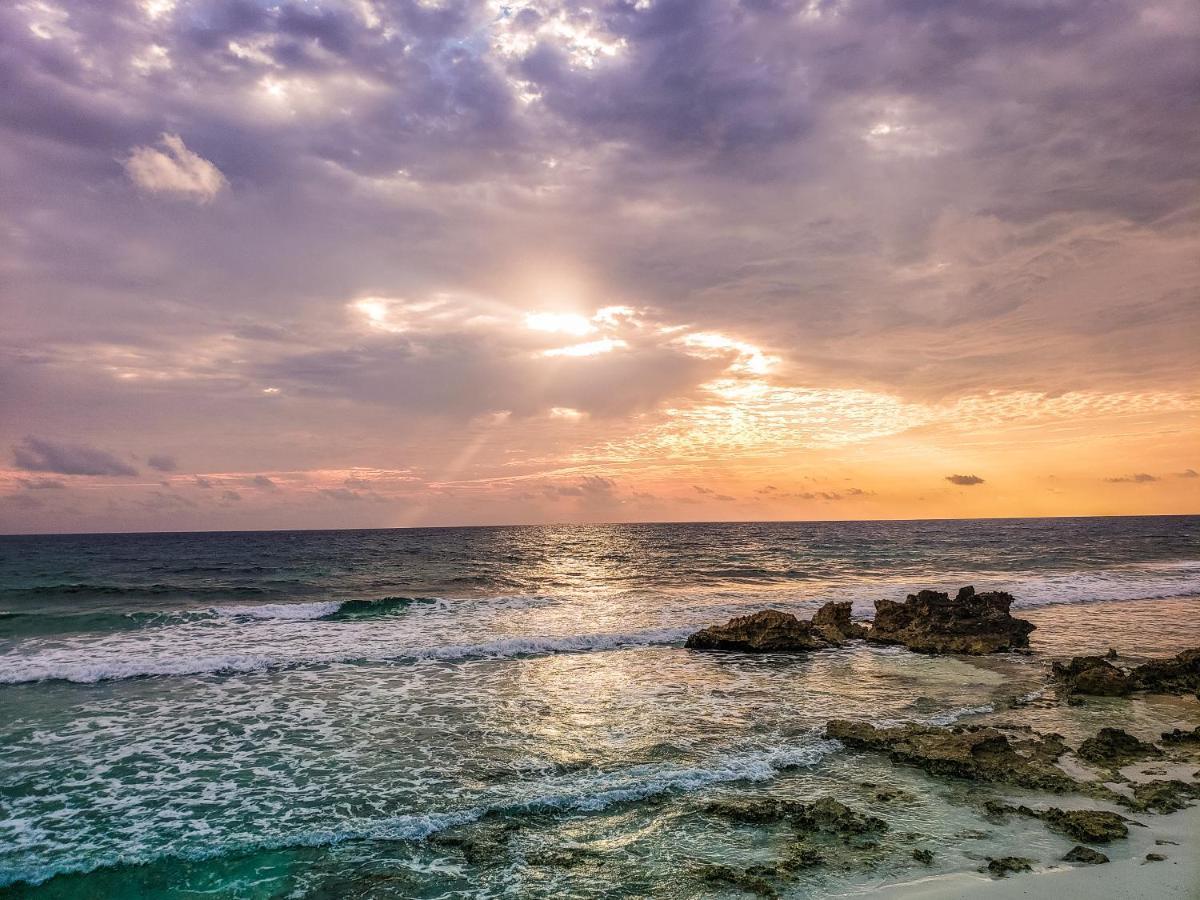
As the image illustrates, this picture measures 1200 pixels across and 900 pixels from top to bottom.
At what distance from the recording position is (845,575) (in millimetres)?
46219

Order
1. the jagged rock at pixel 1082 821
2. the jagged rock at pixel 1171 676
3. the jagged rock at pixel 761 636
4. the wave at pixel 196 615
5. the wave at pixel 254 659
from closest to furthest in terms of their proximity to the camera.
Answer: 1. the jagged rock at pixel 1082 821
2. the jagged rock at pixel 1171 676
3. the wave at pixel 254 659
4. the jagged rock at pixel 761 636
5. the wave at pixel 196 615

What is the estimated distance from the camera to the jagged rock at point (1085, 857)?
305 inches

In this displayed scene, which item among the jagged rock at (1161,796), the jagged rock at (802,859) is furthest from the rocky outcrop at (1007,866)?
the jagged rock at (1161,796)

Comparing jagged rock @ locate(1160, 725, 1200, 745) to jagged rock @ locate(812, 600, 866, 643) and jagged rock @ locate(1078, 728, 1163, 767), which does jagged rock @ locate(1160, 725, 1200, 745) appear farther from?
jagged rock @ locate(812, 600, 866, 643)

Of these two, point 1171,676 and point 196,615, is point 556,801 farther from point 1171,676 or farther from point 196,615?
point 196,615

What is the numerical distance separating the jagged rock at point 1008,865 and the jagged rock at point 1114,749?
15.3 feet

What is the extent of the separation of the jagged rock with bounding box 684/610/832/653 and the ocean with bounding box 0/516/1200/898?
0.85 metres

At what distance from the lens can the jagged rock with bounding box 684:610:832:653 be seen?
21.8m

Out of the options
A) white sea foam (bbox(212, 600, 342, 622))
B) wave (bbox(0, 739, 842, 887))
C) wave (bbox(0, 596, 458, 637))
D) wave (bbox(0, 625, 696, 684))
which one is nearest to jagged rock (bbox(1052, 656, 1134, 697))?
wave (bbox(0, 739, 842, 887))

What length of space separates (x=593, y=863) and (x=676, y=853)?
3.48 feet

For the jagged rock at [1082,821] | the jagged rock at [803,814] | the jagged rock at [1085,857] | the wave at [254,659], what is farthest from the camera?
the wave at [254,659]

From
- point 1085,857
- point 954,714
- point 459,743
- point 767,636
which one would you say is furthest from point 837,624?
point 1085,857

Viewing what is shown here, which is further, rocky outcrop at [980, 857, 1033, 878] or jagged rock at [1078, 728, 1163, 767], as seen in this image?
jagged rock at [1078, 728, 1163, 767]

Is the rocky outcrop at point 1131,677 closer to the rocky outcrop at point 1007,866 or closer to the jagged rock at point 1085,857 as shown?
the jagged rock at point 1085,857
